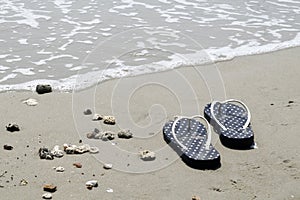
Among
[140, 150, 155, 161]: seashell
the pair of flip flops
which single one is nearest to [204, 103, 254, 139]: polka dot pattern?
the pair of flip flops

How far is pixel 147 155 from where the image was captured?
13.5 ft

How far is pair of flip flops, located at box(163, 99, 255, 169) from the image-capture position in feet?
13.3

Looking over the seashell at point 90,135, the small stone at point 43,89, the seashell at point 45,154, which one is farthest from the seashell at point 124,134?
the small stone at point 43,89

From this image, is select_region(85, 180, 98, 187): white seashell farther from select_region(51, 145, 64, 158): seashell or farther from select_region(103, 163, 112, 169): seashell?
select_region(51, 145, 64, 158): seashell

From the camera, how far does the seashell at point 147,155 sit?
4.11m

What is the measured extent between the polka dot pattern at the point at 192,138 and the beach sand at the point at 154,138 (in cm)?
9

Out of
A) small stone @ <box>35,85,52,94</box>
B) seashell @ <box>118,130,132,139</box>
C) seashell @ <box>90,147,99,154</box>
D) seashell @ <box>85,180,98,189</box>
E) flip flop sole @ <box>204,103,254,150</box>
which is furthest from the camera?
small stone @ <box>35,85,52,94</box>

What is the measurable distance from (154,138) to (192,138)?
0.34 meters

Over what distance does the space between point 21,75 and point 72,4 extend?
3.86m

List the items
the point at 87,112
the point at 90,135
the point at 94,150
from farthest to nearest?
the point at 87,112 < the point at 90,135 < the point at 94,150

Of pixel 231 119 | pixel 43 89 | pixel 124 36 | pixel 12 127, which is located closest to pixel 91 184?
pixel 12 127

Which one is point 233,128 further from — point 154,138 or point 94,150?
point 94,150

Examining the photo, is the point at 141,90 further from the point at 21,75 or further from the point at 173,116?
the point at 21,75

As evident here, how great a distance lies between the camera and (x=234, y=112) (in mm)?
4879
